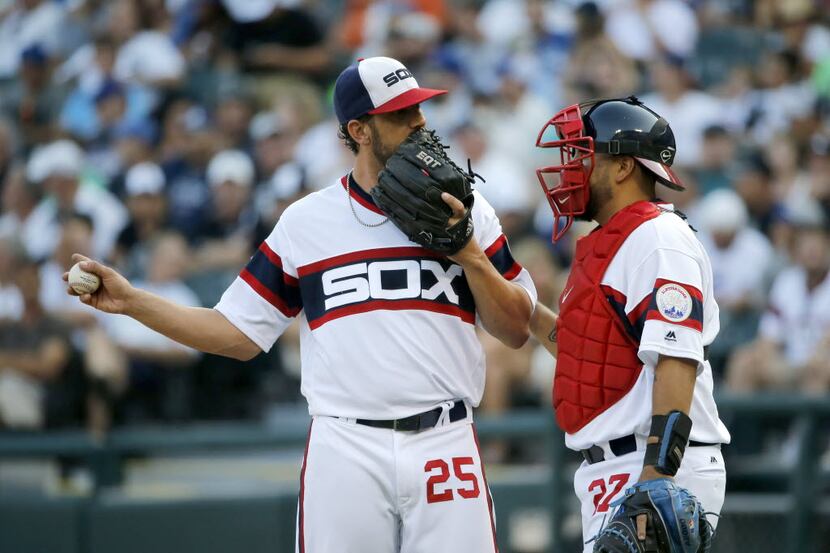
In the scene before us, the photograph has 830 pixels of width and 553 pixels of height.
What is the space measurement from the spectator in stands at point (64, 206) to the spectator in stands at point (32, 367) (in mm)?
1131

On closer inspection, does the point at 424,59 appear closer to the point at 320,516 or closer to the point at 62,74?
the point at 62,74

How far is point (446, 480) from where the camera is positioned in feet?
12.5

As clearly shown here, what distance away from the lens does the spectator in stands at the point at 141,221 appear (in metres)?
9.25

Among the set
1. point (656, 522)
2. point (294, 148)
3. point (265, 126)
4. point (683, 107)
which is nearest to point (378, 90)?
point (656, 522)

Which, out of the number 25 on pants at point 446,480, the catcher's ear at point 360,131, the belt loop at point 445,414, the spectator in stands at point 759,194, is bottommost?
the number 25 on pants at point 446,480

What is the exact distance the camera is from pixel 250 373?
26.7 feet

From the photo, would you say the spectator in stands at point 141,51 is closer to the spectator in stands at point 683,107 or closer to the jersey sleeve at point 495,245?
the spectator in stands at point 683,107

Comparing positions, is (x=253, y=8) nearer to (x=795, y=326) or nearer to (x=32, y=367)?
(x=32, y=367)

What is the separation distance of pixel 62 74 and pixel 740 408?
8.13 metres

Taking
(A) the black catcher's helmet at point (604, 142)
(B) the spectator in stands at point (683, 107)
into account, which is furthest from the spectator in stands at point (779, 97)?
(A) the black catcher's helmet at point (604, 142)

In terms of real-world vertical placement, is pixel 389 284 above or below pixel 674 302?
above

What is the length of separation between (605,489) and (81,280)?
1.66 m

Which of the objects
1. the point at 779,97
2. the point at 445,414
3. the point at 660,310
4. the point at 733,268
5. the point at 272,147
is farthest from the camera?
the point at 272,147

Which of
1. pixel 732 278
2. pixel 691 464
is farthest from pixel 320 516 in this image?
pixel 732 278
